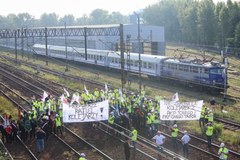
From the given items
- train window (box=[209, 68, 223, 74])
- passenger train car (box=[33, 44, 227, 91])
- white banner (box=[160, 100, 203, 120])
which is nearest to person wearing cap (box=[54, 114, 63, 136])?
white banner (box=[160, 100, 203, 120])

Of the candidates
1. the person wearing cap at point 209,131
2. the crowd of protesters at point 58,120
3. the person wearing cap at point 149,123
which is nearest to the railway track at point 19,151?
the crowd of protesters at point 58,120

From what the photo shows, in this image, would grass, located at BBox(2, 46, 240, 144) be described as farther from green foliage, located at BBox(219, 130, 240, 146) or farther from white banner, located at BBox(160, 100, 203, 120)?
white banner, located at BBox(160, 100, 203, 120)

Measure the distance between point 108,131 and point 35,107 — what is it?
474 centimetres

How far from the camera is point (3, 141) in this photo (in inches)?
802

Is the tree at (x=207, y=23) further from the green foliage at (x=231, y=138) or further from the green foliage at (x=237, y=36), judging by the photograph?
the green foliage at (x=231, y=138)

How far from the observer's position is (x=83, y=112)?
18.7 meters

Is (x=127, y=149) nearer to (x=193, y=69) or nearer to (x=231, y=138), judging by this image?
(x=231, y=138)

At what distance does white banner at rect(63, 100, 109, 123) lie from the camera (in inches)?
728

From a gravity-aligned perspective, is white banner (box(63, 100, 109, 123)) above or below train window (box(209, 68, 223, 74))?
below

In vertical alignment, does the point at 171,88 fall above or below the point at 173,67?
below

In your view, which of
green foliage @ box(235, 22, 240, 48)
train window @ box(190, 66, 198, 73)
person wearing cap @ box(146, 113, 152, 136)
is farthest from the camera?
green foliage @ box(235, 22, 240, 48)

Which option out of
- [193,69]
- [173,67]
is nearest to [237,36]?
[173,67]

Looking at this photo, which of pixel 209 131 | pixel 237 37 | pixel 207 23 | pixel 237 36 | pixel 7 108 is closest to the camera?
pixel 209 131

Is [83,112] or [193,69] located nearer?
[83,112]
